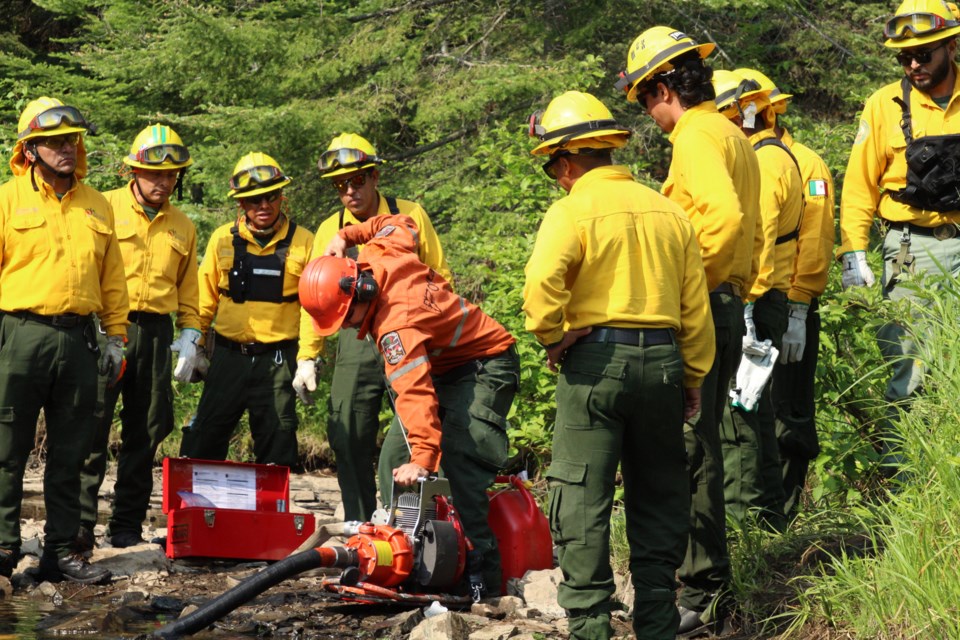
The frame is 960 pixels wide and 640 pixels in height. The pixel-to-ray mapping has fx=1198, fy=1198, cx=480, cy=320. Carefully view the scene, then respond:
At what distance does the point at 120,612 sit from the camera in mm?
5820

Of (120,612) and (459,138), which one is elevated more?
(459,138)

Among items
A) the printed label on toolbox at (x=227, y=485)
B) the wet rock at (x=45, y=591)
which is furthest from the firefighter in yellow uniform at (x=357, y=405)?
the wet rock at (x=45, y=591)

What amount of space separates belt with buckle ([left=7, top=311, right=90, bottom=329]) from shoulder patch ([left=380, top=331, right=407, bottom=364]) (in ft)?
6.57

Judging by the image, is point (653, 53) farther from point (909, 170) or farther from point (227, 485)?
point (227, 485)

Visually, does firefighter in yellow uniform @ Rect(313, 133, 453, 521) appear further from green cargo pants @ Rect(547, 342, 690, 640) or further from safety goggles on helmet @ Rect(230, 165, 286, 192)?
green cargo pants @ Rect(547, 342, 690, 640)

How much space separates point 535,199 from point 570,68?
2129mm

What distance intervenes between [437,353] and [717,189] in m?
1.72

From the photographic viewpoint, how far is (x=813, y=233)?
6.59 meters

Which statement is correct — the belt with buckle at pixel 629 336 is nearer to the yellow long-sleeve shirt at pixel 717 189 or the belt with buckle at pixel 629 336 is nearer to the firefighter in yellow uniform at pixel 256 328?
the yellow long-sleeve shirt at pixel 717 189

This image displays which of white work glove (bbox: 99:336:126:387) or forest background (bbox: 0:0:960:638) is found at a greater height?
forest background (bbox: 0:0:960:638)

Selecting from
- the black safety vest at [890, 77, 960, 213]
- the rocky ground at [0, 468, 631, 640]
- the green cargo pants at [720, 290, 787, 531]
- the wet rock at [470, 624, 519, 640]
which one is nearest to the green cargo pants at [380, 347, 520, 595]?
the rocky ground at [0, 468, 631, 640]

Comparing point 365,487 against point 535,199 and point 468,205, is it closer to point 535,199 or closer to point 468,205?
point 535,199

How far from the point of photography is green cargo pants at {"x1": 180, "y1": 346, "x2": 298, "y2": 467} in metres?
7.91

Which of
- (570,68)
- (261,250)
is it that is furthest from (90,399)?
(570,68)
